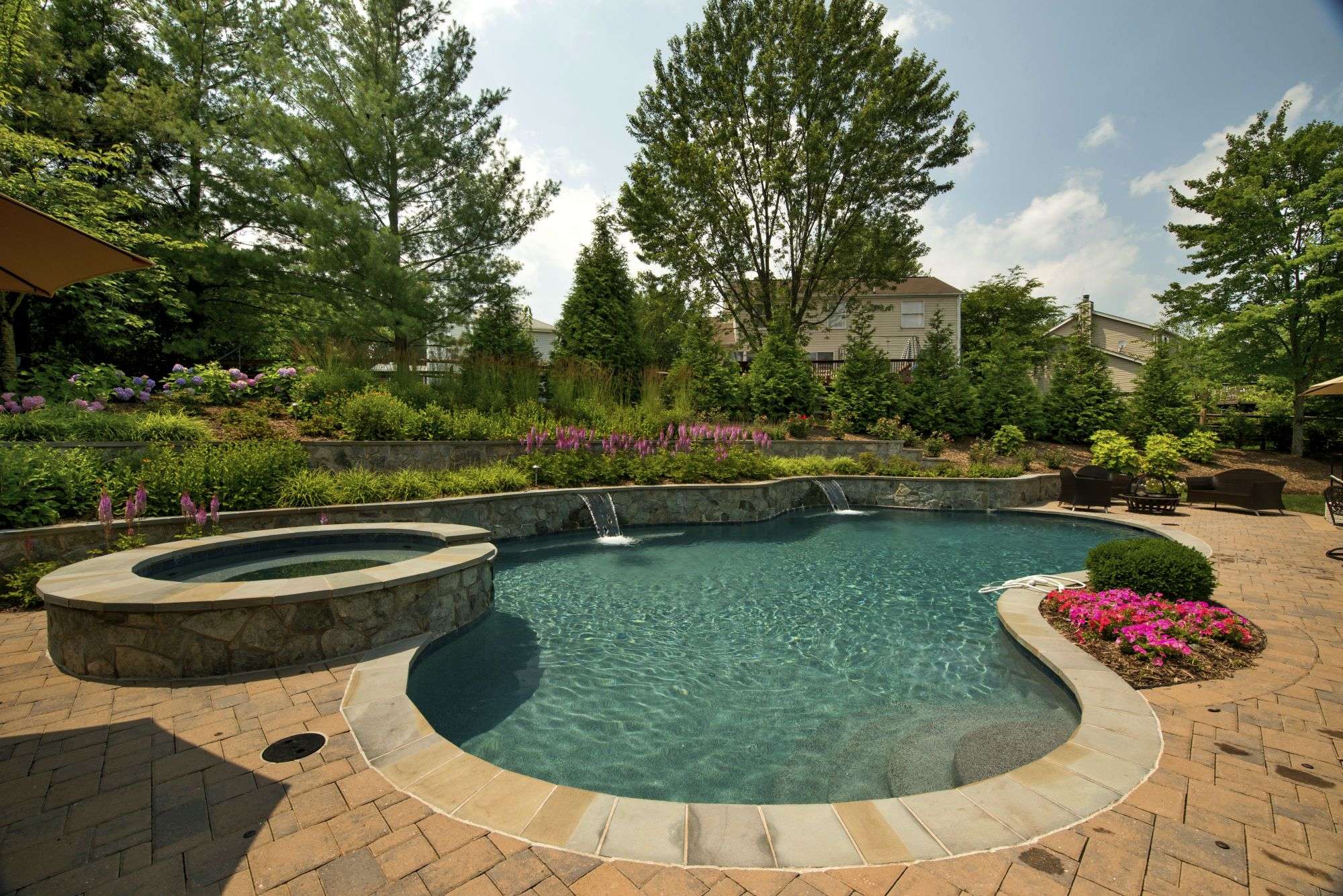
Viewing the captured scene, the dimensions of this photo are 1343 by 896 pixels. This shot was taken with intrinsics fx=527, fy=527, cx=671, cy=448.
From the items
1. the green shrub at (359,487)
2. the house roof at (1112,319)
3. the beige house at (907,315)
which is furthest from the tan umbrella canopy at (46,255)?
the house roof at (1112,319)

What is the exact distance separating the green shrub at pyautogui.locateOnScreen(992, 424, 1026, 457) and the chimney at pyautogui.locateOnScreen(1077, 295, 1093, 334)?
14081 millimetres

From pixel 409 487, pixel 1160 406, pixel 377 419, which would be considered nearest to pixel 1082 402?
pixel 1160 406

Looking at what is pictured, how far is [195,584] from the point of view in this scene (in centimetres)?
405

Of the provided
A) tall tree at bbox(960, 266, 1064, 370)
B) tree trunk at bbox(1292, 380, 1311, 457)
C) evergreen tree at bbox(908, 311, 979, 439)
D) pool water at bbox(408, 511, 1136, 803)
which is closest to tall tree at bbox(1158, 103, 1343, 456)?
tree trunk at bbox(1292, 380, 1311, 457)

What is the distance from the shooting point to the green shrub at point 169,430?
7.18 meters

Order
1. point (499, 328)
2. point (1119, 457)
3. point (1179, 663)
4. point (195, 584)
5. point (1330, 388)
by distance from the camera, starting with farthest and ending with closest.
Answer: point (499, 328) → point (1119, 457) → point (1330, 388) → point (195, 584) → point (1179, 663)

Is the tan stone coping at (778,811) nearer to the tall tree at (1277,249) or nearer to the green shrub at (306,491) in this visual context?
the green shrub at (306,491)

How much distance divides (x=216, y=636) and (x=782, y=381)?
46.9 ft

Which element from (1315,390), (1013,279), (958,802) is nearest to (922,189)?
(1315,390)

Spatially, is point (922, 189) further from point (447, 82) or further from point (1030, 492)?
point (447, 82)

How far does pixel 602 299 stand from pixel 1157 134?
12.1 m

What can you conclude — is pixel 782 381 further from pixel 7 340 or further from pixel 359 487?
pixel 7 340

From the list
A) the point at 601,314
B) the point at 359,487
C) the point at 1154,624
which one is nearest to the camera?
the point at 1154,624

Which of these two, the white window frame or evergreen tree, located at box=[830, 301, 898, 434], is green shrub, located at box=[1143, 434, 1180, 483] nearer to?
evergreen tree, located at box=[830, 301, 898, 434]
